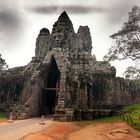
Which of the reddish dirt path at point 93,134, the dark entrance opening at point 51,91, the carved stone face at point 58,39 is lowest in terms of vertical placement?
the reddish dirt path at point 93,134

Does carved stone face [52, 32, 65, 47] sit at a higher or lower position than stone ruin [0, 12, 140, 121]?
higher

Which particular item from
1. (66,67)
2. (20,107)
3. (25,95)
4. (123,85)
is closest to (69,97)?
(66,67)

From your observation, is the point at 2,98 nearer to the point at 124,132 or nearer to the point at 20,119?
the point at 20,119

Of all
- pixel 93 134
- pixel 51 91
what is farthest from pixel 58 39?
pixel 93 134

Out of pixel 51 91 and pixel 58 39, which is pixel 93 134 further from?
pixel 58 39

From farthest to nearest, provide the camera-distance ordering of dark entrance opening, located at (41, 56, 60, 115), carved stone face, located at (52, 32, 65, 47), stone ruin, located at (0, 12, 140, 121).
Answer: carved stone face, located at (52, 32, 65, 47) < dark entrance opening, located at (41, 56, 60, 115) < stone ruin, located at (0, 12, 140, 121)

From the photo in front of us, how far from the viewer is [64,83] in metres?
28.8

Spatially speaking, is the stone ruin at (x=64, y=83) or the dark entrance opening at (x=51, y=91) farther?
the dark entrance opening at (x=51, y=91)

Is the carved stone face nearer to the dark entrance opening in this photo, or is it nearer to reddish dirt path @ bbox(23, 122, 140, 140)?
the dark entrance opening

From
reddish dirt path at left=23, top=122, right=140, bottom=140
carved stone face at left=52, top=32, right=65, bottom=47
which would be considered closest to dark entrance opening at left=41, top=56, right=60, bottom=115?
carved stone face at left=52, top=32, right=65, bottom=47

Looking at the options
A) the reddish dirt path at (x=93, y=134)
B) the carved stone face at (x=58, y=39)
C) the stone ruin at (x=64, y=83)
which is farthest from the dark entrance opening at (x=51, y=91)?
the reddish dirt path at (x=93, y=134)

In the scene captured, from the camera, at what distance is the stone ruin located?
28125 mm

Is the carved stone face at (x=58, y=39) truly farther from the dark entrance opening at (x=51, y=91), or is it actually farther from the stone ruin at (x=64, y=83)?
the dark entrance opening at (x=51, y=91)

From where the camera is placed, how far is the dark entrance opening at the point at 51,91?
33.1 meters
